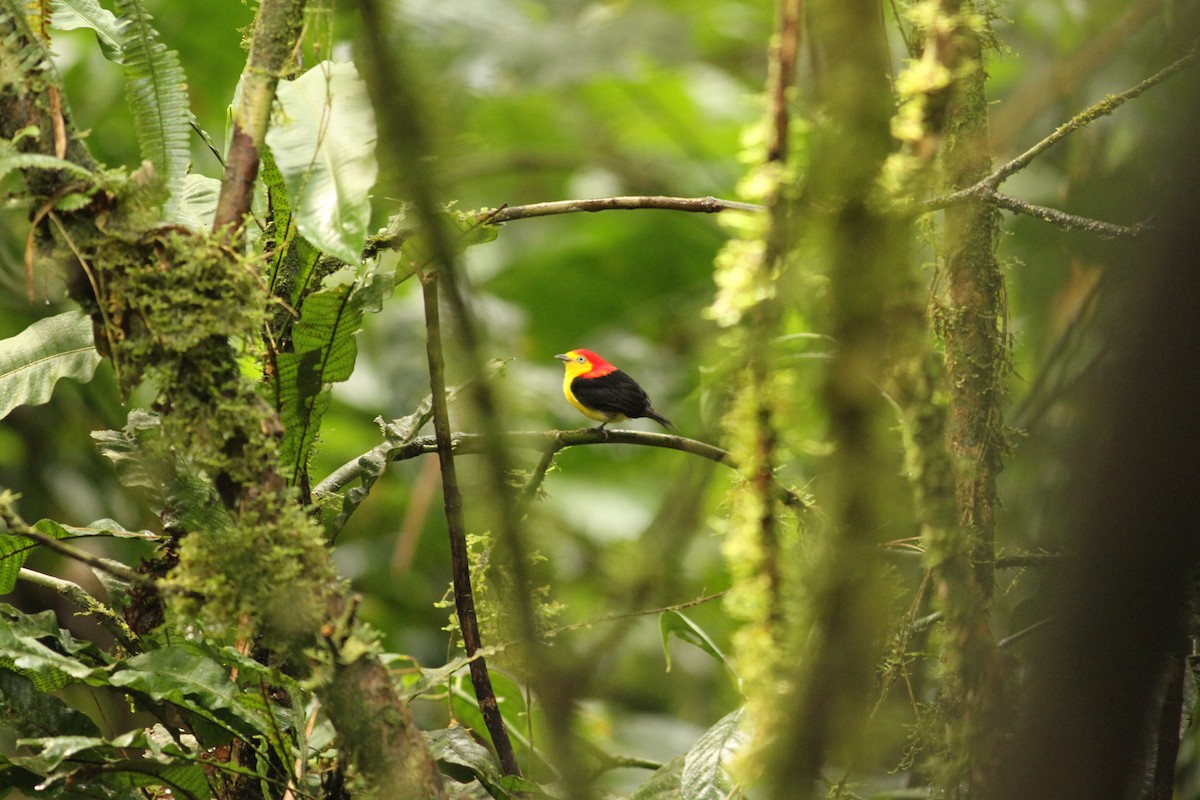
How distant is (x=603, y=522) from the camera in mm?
3400

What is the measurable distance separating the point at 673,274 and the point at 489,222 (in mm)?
3090

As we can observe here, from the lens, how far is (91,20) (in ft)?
3.67

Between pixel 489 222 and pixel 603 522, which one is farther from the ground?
pixel 489 222

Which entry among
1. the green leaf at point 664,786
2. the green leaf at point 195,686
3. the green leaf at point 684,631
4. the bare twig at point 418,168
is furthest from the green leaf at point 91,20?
the green leaf at point 664,786

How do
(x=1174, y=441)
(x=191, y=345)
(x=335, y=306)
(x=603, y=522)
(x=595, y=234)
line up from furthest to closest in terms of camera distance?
(x=595, y=234), (x=603, y=522), (x=335, y=306), (x=191, y=345), (x=1174, y=441)

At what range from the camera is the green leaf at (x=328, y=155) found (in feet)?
2.57

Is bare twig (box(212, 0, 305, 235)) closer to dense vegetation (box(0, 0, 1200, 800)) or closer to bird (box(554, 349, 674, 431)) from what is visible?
dense vegetation (box(0, 0, 1200, 800))

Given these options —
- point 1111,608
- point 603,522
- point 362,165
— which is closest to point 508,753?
point 362,165

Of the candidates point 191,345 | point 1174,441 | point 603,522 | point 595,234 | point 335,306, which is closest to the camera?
point 1174,441

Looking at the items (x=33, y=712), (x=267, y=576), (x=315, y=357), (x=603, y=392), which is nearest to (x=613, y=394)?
(x=603, y=392)

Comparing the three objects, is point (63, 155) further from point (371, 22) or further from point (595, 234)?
point (595, 234)

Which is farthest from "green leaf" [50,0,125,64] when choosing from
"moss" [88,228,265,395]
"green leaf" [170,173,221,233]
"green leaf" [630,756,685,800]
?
"green leaf" [630,756,685,800]

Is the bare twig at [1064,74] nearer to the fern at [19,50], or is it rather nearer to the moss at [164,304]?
the moss at [164,304]

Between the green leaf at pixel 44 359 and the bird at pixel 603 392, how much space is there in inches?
63.8
